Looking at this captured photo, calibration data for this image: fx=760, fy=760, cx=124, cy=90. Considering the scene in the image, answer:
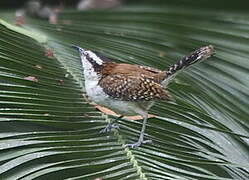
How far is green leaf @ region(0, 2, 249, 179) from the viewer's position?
95.3 inches

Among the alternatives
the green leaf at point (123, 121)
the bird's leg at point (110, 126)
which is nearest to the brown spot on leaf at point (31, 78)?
the green leaf at point (123, 121)

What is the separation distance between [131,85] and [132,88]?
1cm

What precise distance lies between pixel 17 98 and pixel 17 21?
1.58 m

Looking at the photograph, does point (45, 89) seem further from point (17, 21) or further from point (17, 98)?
point (17, 21)

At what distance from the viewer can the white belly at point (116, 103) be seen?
9.66ft

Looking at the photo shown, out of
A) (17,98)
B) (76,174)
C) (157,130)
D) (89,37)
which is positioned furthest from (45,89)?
(89,37)

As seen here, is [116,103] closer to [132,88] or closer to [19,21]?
[132,88]

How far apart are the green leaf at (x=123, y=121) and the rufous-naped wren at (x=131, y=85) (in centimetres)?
7

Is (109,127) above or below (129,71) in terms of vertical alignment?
below

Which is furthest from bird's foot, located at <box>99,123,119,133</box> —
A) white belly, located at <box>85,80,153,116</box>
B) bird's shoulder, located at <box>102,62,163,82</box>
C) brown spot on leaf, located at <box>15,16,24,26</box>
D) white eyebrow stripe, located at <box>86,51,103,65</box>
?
brown spot on leaf, located at <box>15,16,24,26</box>

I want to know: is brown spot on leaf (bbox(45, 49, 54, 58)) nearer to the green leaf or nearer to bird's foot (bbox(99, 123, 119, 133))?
the green leaf

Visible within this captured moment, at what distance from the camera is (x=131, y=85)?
2943mm

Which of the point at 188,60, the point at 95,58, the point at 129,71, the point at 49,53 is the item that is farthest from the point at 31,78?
the point at 188,60

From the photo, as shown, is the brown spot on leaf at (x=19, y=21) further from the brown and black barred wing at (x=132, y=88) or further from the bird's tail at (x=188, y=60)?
the bird's tail at (x=188, y=60)
